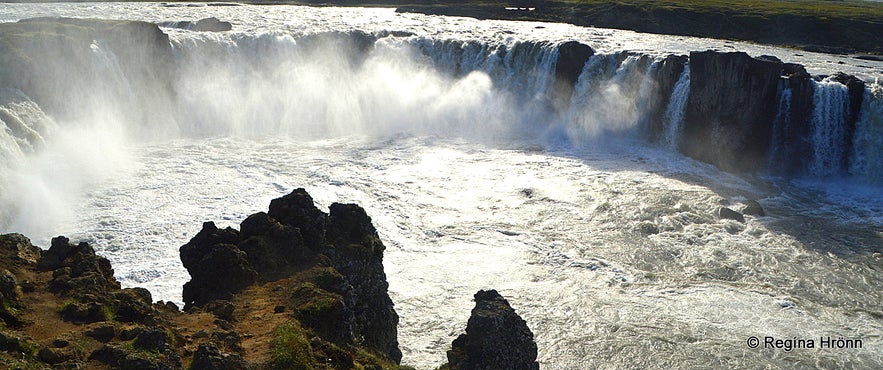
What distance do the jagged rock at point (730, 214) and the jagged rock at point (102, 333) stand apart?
2533 centimetres

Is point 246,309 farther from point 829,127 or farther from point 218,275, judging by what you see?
point 829,127

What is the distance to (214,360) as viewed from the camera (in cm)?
1149

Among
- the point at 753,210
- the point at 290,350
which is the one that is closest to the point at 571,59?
the point at 753,210

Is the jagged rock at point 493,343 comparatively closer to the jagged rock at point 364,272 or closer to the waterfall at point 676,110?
the jagged rock at point 364,272

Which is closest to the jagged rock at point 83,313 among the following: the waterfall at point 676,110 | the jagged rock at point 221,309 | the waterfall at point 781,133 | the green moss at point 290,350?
the jagged rock at point 221,309

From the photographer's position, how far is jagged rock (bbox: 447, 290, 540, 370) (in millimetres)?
14203

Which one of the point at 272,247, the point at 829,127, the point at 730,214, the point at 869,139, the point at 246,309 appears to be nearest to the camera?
the point at 246,309

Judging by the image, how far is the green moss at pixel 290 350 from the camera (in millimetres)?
12352

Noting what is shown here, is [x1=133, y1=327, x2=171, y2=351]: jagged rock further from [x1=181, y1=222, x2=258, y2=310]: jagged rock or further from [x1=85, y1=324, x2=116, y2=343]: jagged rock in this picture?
[x1=181, y1=222, x2=258, y2=310]: jagged rock

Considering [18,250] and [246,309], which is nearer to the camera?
[246,309]

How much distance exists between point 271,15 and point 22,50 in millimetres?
37630

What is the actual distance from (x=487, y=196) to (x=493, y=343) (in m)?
20.0

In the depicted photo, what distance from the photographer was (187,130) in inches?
1805

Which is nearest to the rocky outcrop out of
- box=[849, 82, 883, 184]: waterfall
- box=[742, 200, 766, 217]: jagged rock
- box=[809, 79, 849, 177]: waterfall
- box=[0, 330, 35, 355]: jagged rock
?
box=[0, 330, 35, 355]: jagged rock
